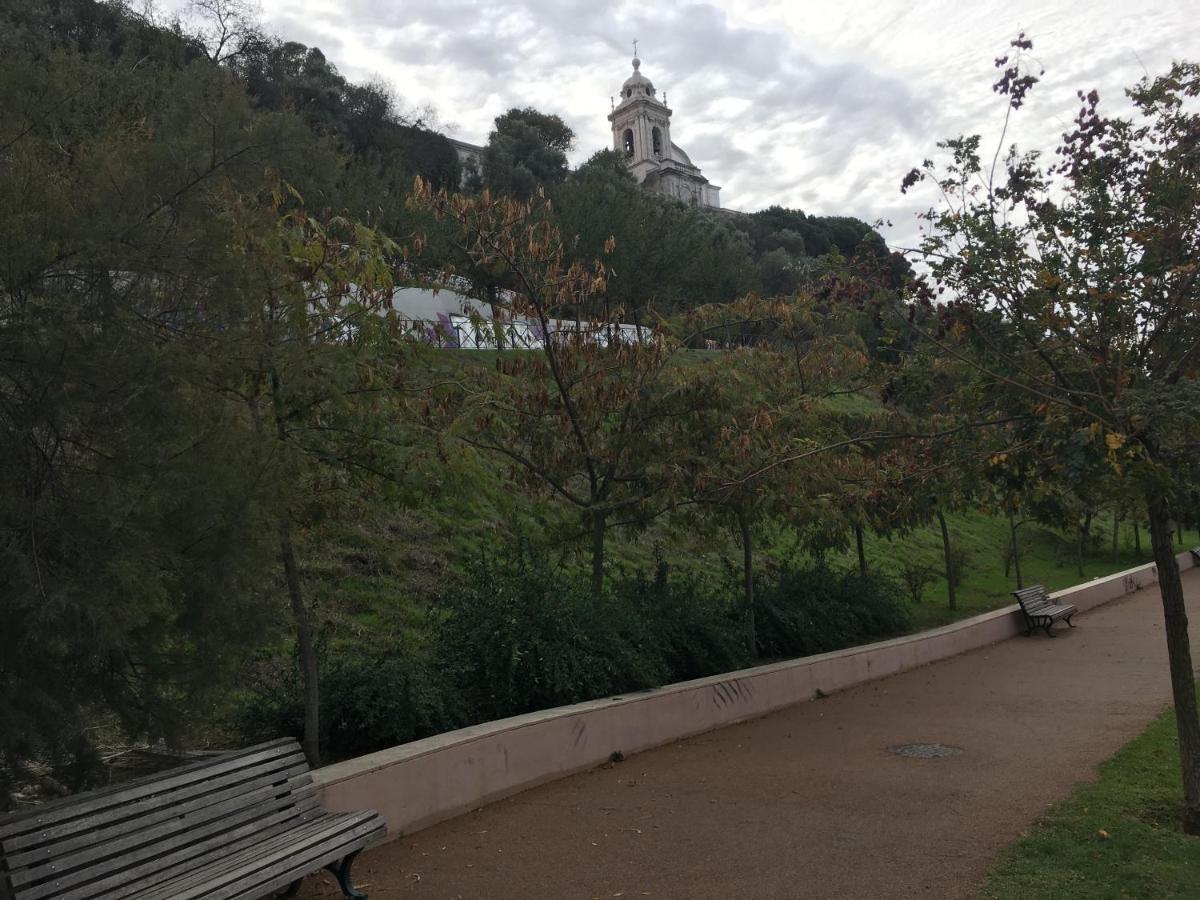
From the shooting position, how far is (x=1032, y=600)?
1639 centimetres

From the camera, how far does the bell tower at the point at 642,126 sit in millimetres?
118688

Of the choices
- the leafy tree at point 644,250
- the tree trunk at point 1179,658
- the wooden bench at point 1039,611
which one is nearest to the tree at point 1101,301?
the tree trunk at point 1179,658

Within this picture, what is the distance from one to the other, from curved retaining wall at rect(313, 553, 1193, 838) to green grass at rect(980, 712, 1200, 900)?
3.25 meters

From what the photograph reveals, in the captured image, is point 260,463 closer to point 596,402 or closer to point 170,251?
point 170,251

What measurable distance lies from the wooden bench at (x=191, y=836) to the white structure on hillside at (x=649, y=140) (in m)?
115

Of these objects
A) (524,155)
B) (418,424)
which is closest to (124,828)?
(418,424)

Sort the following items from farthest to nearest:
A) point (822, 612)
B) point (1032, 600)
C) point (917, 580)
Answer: point (917, 580) → point (1032, 600) → point (822, 612)

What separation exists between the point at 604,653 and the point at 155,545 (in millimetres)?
5347

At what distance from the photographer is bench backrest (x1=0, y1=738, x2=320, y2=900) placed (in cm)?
386

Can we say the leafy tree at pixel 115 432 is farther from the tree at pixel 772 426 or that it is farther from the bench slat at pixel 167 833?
the tree at pixel 772 426

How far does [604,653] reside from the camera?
8.85 meters

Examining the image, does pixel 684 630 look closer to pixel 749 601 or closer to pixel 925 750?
pixel 749 601

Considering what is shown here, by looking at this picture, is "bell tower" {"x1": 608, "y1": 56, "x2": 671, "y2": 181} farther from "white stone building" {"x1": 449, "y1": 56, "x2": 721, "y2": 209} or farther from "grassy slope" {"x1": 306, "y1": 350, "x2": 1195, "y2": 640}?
"grassy slope" {"x1": 306, "y1": 350, "x2": 1195, "y2": 640}

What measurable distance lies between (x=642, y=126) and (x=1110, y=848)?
120 meters
